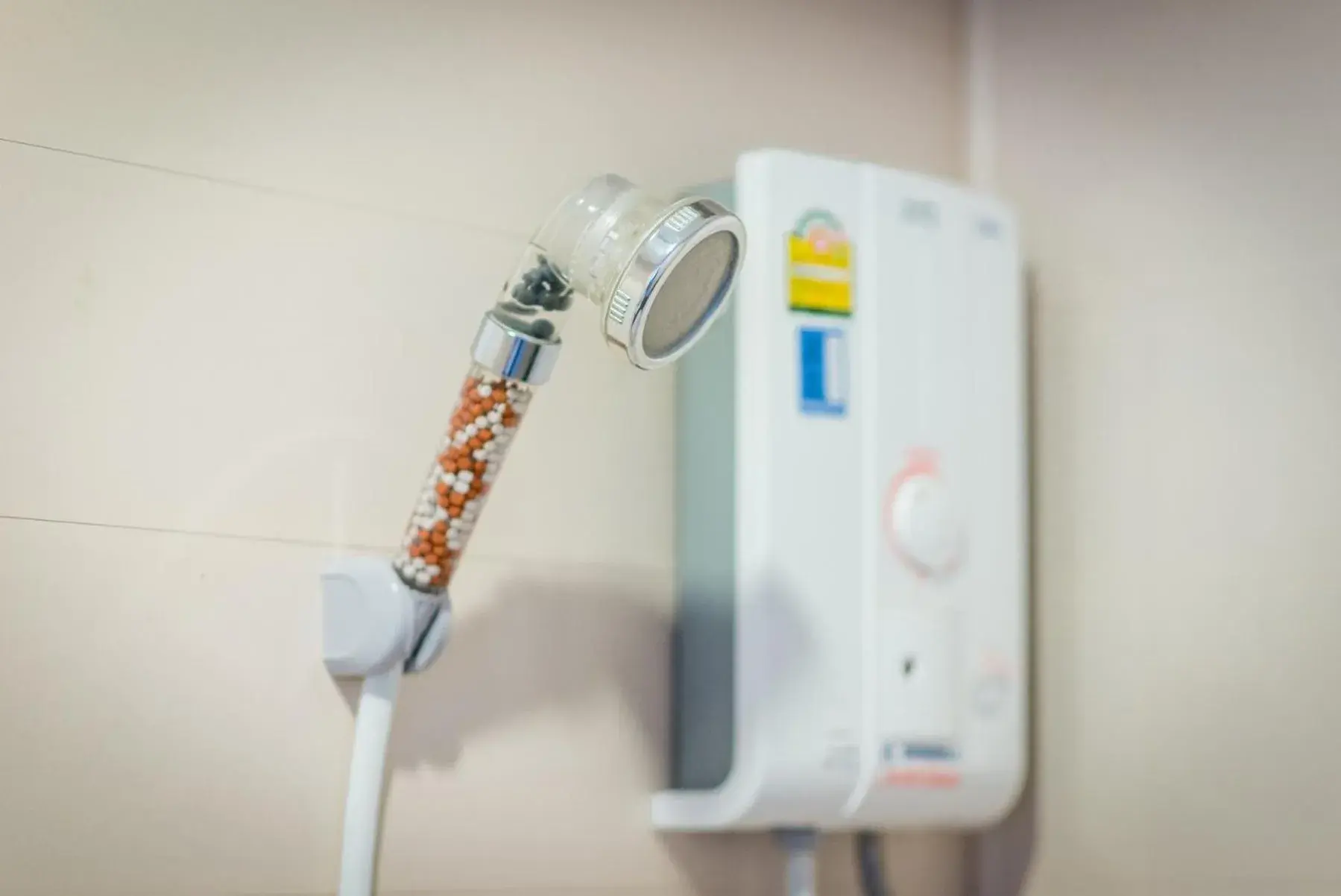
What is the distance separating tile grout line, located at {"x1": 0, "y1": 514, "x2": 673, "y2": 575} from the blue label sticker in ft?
0.55

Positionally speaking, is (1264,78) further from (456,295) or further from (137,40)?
(137,40)

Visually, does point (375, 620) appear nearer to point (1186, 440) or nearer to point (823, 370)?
point (823, 370)

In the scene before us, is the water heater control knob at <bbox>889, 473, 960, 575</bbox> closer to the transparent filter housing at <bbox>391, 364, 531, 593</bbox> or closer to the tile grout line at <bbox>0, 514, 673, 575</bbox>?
the tile grout line at <bbox>0, 514, 673, 575</bbox>

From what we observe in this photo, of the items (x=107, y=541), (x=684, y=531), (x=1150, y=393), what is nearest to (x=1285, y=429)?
(x=1150, y=393)

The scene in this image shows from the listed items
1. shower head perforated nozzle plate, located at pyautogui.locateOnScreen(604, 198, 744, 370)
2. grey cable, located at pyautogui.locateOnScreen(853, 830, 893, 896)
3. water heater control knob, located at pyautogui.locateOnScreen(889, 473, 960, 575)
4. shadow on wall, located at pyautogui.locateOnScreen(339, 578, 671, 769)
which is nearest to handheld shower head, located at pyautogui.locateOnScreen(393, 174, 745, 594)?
shower head perforated nozzle plate, located at pyautogui.locateOnScreen(604, 198, 744, 370)

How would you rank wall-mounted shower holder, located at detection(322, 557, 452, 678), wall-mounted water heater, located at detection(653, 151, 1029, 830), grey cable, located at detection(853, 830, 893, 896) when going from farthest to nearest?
grey cable, located at detection(853, 830, 893, 896) → wall-mounted water heater, located at detection(653, 151, 1029, 830) → wall-mounted shower holder, located at detection(322, 557, 452, 678)

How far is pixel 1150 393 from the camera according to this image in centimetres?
120

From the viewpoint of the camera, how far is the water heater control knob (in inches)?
44.4

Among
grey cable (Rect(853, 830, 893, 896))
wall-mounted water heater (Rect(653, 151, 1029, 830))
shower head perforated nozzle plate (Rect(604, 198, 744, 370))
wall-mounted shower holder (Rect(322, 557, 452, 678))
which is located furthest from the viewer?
grey cable (Rect(853, 830, 893, 896))

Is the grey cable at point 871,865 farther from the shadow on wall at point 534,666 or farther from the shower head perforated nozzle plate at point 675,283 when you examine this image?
the shower head perforated nozzle plate at point 675,283

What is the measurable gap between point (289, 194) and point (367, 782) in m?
0.37

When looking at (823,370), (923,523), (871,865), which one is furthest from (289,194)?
(871,865)

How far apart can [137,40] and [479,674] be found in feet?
1.47

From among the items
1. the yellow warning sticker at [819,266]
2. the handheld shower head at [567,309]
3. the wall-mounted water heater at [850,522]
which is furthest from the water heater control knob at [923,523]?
the handheld shower head at [567,309]
